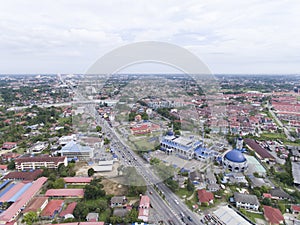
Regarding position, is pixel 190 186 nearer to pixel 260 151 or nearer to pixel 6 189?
pixel 260 151

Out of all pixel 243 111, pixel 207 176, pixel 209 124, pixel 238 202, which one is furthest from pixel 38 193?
pixel 243 111

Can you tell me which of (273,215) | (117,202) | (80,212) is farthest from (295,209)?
(80,212)

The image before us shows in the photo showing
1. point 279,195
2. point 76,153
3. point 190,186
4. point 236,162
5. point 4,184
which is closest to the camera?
point 279,195

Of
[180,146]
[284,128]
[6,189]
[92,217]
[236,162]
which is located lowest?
[284,128]

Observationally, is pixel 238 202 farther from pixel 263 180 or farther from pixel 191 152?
pixel 191 152

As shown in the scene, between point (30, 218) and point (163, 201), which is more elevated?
point (30, 218)

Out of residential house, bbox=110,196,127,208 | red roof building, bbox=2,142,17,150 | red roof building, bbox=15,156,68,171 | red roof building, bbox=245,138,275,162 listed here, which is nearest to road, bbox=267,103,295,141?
red roof building, bbox=245,138,275,162
